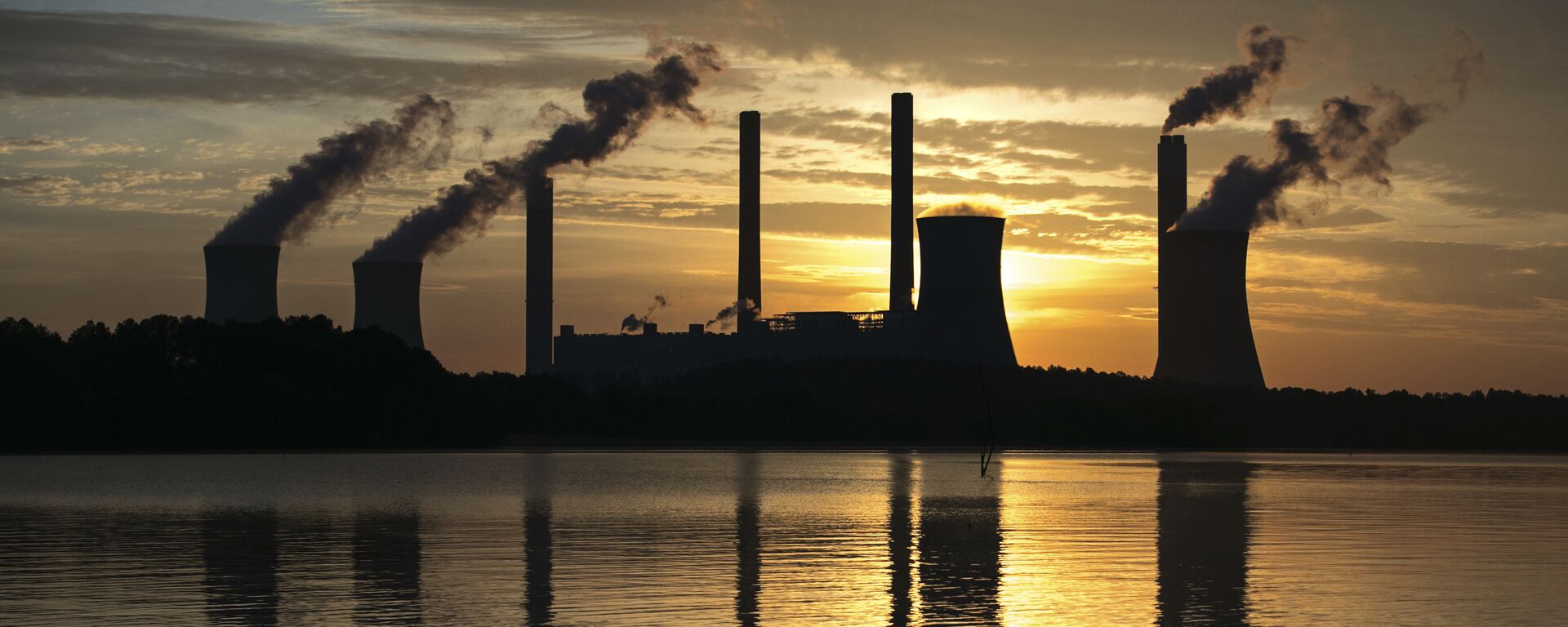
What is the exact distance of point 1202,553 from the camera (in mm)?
31500

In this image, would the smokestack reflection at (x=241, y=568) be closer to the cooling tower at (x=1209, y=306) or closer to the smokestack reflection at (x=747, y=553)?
the smokestack reflection at (x=747, y=553)

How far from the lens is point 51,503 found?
145 feet

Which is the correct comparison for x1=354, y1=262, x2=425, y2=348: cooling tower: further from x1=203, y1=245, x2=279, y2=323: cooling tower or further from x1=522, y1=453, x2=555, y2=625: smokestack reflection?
x1=522, y1=453, x2=555, y2=625: smokestack reflection

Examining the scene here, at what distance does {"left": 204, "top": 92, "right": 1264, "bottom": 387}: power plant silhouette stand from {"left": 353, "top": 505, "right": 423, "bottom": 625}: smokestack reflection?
5290cm

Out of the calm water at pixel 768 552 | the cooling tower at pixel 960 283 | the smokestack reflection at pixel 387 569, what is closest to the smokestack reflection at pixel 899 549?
the calm water at pixel 768 552

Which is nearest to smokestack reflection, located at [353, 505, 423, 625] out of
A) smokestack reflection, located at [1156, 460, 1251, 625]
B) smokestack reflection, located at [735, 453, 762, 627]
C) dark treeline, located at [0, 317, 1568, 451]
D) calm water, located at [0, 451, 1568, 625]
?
calm water, located at [0, 451, 1568, 625]

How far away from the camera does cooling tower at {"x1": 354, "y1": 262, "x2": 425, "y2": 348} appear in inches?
4151

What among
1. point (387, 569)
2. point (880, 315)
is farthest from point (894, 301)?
point (387, 569)

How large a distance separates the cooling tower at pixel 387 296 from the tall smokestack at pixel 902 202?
123 feet

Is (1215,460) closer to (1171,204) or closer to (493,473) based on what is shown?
(1171,204)

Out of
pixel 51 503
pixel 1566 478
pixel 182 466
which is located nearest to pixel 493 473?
pixel 182 466

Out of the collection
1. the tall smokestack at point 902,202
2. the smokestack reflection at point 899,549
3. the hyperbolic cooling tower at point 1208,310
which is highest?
the tall smokestack at point 902,202

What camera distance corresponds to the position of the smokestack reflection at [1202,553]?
22781 mm

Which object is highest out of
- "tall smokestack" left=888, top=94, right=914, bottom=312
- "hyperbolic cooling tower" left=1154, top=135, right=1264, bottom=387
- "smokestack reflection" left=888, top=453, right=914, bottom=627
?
"tall smokestack" left=888, top=94, right=914, bottom=312
